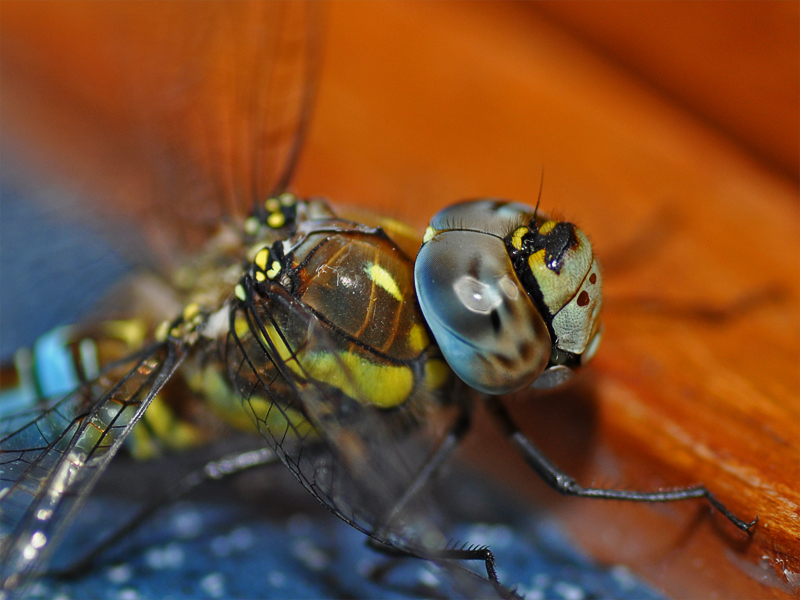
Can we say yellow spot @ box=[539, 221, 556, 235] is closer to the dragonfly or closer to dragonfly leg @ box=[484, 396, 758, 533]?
the dragonfly

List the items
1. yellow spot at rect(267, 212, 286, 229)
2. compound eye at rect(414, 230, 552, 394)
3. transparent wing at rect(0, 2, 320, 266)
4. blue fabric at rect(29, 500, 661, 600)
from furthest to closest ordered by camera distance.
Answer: transparent wing at rect(0, 2, 320, 266)
yellow spot at rect(267, 212, 286, 229)
blue fabric at rect(29, 500, 661, 600)
compound eye at rect(414, 230, 552, 394)

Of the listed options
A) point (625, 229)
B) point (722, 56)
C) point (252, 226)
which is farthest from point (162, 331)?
point (722, 56)

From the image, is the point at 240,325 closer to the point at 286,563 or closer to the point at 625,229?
the point at 286,563

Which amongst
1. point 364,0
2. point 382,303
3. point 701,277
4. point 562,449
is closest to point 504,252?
point 382,303

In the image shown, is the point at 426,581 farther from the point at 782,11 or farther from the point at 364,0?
the point at 364,0

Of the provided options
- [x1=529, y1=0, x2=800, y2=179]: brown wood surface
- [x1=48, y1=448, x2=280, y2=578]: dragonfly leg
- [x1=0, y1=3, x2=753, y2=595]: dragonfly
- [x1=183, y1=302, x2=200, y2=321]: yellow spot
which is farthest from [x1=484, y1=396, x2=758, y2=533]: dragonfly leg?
[x1=529, y1=0, x2=800, y2=179]: brown wood surface

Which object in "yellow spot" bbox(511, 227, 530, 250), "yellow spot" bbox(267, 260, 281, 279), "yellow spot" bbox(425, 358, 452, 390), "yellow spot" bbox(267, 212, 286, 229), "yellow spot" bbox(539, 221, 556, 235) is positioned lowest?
"yellow spot" bbox(425, 358, 452, 390)
